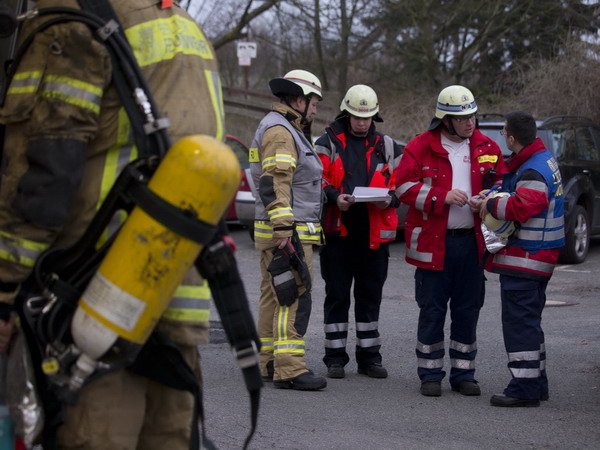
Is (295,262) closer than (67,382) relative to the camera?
No

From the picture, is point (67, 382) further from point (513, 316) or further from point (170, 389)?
A: point (513, 316)

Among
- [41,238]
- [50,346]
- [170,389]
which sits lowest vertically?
[170,389]

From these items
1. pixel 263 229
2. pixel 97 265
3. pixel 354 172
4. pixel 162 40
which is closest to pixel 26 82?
pixel 162 40

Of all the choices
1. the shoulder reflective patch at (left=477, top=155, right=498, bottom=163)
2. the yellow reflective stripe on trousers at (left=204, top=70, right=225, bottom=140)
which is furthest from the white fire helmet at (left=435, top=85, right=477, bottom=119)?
the yellow reflective stripe on trousers at (left=204, top=70, right=225, bottom=140)

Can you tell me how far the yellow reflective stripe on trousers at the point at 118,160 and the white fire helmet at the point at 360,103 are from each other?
13.2ft

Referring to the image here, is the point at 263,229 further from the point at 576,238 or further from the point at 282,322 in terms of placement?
the point at 576,238

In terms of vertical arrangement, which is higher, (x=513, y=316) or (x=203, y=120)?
(x=203, y=120)

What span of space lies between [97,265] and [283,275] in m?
3.56

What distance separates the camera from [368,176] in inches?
257

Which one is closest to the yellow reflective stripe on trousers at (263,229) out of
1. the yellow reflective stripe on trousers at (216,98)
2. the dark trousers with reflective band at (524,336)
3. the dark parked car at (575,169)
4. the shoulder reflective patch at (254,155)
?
the shoulder reflective patch at (254,155)

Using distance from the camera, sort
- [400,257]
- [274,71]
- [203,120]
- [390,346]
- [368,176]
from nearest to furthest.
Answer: [203,120] < [368,176] < [390,346] < [400,257] < [274,71]

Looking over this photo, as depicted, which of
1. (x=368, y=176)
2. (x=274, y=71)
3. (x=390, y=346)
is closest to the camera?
(x=368, y=176)

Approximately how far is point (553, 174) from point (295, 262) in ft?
5.74

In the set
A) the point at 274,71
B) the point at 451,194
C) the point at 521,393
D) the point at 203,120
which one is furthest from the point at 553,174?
the point at 274,71
